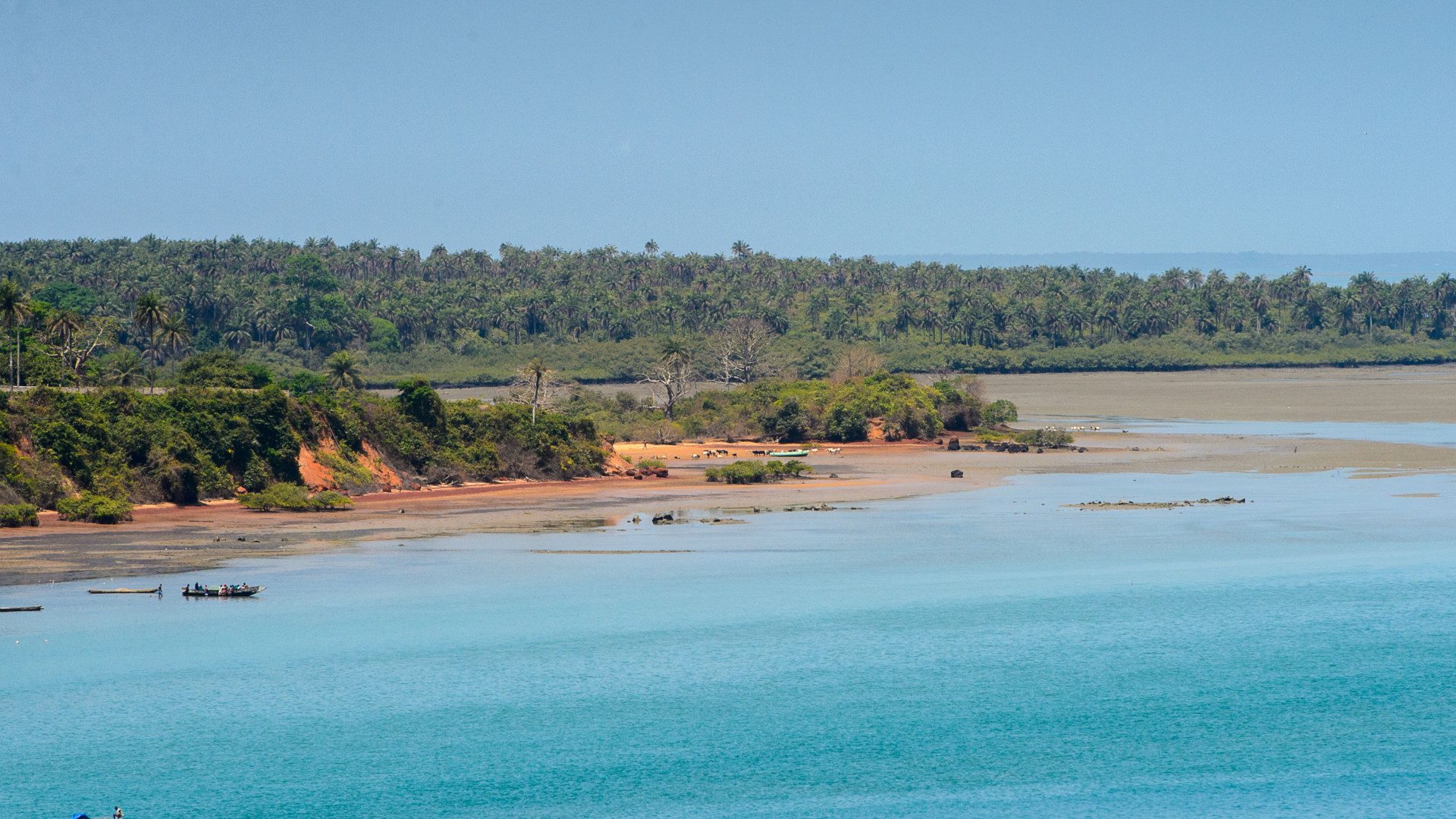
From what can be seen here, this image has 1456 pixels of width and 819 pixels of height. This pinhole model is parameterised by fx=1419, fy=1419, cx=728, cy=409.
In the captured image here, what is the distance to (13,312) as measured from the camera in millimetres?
75812

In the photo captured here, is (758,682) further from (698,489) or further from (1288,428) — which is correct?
(1288,428)

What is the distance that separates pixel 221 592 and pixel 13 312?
1617 inches

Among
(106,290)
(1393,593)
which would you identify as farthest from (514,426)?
(106,290)

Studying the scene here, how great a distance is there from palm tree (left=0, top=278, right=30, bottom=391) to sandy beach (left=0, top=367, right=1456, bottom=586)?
22.4 m

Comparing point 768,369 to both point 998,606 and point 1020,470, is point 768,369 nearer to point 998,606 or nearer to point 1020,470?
point 1020,470

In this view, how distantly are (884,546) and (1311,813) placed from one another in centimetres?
2892

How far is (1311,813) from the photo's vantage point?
2786cm

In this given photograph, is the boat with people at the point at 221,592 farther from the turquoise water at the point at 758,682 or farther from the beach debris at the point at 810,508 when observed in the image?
the beach debris at the point at 810,508

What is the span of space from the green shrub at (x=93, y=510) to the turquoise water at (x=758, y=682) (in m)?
9.38

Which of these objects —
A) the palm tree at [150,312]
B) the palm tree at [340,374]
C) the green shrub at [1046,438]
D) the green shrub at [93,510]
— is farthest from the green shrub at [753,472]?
the palm tree at [150,312]

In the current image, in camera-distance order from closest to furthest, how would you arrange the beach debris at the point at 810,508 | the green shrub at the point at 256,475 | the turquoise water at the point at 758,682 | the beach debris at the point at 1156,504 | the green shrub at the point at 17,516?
the turquoise water at the point at 758,682 → the green shrub at the point at 17,516 → the green shrub at the point at 256,475 → the beach debris at the point at 810,508 → the beach debris at the point at 1156,504

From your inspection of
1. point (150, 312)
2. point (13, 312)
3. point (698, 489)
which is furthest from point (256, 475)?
point (150, 312)

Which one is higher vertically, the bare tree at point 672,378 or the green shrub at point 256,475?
the bare tree at point 672,378

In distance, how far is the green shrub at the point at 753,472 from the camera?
74.9 meters
